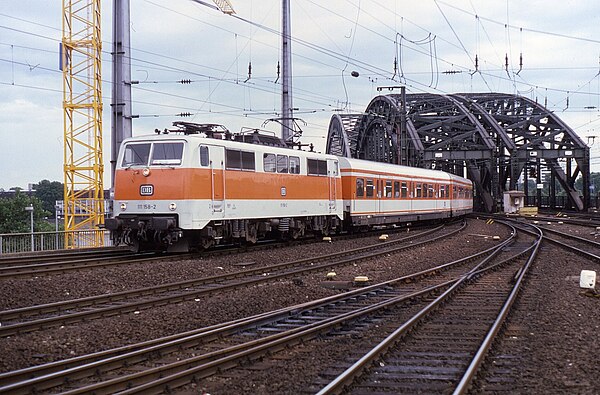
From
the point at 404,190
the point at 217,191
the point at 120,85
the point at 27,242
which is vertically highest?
the point at 120,85

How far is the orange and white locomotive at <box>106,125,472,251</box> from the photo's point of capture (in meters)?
18.8

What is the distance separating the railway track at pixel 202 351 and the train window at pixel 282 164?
32.8 feet

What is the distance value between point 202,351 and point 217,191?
11.1 m

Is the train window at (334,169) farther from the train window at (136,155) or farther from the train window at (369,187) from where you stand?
the train window at (136,155)

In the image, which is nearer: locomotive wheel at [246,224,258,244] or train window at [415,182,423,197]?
locomotive wheel at [246,224,258,244]

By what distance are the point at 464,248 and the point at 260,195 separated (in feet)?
26.6

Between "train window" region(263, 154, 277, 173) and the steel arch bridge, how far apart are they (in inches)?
1746

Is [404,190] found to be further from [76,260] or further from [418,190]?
[76,260]

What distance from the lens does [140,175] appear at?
1917 centimetres

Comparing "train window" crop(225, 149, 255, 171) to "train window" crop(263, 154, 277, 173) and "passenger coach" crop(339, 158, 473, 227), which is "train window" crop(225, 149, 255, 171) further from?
"passenger coach" crop(339, 158, 473, 227)

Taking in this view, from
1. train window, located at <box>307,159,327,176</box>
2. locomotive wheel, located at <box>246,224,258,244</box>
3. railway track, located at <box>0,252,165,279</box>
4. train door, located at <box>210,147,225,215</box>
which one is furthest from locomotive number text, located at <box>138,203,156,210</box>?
train window, located at <box>307,159,327,176</box>

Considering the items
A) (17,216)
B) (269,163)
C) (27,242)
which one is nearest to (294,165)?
(269,163)

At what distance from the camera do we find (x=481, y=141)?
3344 inches

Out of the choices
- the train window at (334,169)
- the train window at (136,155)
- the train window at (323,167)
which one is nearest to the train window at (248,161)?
the train window at (136,155)
